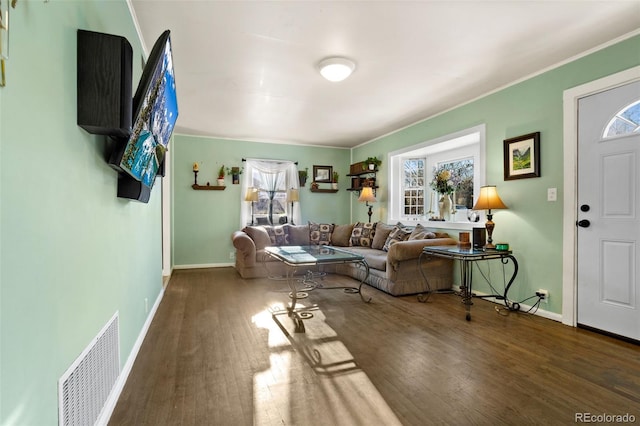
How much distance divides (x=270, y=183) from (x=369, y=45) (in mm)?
3906

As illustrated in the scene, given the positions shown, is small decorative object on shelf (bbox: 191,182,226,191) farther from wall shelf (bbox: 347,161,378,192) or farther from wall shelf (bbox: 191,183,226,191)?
wall shelf (bbox: 347,161,378,192)

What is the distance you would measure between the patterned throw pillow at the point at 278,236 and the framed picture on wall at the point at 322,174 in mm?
1564

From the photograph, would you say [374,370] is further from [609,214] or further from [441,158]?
[441,158]

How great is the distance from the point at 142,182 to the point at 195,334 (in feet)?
4.65

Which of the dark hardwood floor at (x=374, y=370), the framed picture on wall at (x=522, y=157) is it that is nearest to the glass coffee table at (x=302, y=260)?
the dark hardwood floor at (x=374, y=370)

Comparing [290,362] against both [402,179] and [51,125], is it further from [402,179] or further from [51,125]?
[402,179]

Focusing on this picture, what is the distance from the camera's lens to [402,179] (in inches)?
217

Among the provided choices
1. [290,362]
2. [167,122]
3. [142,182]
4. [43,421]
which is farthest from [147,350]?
[167,122]

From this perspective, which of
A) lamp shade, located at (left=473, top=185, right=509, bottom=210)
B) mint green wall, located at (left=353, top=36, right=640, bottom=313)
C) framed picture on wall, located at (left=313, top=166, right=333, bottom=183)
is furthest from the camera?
framed picture on wall, located at (left=313, top=166, right=333, bottom=183)

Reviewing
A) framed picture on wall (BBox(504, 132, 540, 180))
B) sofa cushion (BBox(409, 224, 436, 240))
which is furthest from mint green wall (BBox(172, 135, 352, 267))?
framed picture on wall (BBox(504, 132, 540, 180))

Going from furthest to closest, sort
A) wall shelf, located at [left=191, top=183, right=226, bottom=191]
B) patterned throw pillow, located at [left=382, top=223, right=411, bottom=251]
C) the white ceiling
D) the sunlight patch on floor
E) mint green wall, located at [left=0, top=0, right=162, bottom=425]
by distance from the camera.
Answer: wall shelf, located at [left=191, top=183, right=226, bottom=191], patterned throw pillow, located at [left=382, top=223, right=411, bottom=251], the white ceiling, the sunlight patch on floor, mint green wall, located at [left=0, top=0, right=162, bottom=425]

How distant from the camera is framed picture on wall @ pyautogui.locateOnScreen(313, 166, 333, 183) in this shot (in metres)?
6.57

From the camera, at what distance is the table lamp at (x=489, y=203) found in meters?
3.35

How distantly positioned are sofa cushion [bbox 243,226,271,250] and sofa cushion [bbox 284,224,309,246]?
0.58 meters
